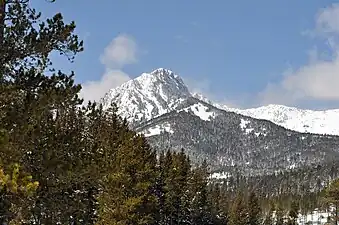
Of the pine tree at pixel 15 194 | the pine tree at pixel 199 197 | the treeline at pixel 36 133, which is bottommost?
the pine tree at pixel 15 194

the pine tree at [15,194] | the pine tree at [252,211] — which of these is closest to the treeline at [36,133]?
the pine tree at [15,194]

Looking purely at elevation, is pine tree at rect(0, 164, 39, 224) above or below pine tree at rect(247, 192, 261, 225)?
below

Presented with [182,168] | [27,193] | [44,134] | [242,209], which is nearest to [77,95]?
[44,134]

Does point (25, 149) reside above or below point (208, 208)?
below

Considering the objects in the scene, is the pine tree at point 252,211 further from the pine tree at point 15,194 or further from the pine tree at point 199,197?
the pine tree at point 15,194

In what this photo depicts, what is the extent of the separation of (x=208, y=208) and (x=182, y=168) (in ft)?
61.6

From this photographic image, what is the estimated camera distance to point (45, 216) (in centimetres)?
1680

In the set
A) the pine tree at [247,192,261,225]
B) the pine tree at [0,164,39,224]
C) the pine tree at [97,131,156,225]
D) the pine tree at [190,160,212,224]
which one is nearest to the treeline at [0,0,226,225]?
the pine tree at [0,164,39,224]

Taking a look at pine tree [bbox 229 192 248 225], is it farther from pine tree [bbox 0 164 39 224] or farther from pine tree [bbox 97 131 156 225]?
pine tree [bbox 0 164 39 224]

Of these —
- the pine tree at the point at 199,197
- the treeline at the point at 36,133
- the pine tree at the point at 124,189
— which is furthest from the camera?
the pine tree at the point at 199,197

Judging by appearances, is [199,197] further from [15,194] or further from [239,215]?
[15,194]

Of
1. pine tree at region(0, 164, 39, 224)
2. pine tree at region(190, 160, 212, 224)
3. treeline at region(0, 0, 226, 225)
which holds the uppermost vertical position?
pine tree at region(190, 160, 212, 224)

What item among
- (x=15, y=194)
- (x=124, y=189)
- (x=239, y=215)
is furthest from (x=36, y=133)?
(x=239, y=215)

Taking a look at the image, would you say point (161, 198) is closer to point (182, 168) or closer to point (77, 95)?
point (182, 168)
